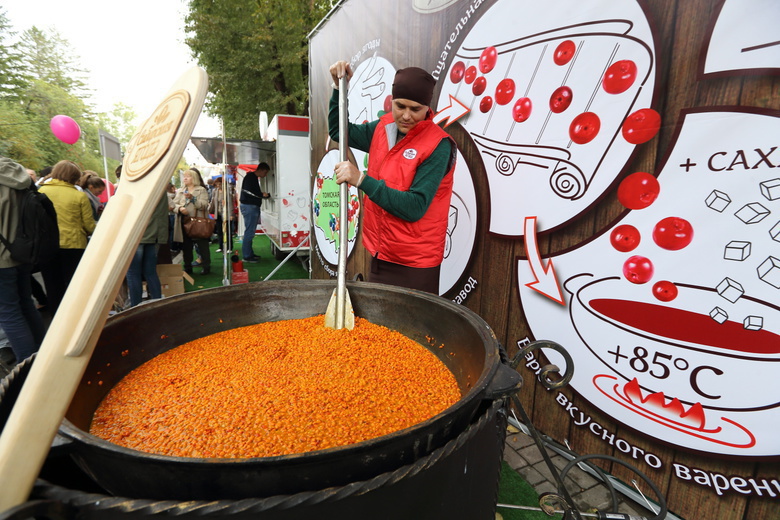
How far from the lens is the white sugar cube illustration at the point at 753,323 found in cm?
126

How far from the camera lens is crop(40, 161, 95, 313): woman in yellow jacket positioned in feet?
11.2

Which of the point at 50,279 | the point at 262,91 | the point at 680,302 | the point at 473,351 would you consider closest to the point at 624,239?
the point at 680,302

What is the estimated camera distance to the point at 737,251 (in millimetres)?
1302

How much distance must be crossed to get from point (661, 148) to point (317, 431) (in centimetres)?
167

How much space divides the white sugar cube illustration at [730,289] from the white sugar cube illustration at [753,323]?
0.24 ft

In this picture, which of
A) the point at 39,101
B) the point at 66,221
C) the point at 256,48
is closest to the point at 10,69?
the point at 39,101

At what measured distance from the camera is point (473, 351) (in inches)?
46.8

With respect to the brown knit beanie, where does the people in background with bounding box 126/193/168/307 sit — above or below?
below

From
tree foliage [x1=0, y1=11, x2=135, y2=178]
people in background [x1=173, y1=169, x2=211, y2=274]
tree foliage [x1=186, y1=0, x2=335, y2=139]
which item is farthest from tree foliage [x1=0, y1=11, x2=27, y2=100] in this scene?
people in background [x1=173, y1=169, x2=211, y2=274]

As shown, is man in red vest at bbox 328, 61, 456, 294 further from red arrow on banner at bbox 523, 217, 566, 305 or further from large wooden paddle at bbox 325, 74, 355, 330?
red arrow on banner at bbox 523, 217, 566, 305

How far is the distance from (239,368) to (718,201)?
182cm

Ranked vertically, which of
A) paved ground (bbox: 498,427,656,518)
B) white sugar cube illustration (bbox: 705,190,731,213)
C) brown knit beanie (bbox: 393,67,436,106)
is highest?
brown knit beanie (bbox: 393,67,436,106)

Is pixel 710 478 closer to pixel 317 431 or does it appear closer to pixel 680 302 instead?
pixel 680 302

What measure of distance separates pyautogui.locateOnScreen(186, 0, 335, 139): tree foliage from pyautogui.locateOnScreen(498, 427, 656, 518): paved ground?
10.6 meters
